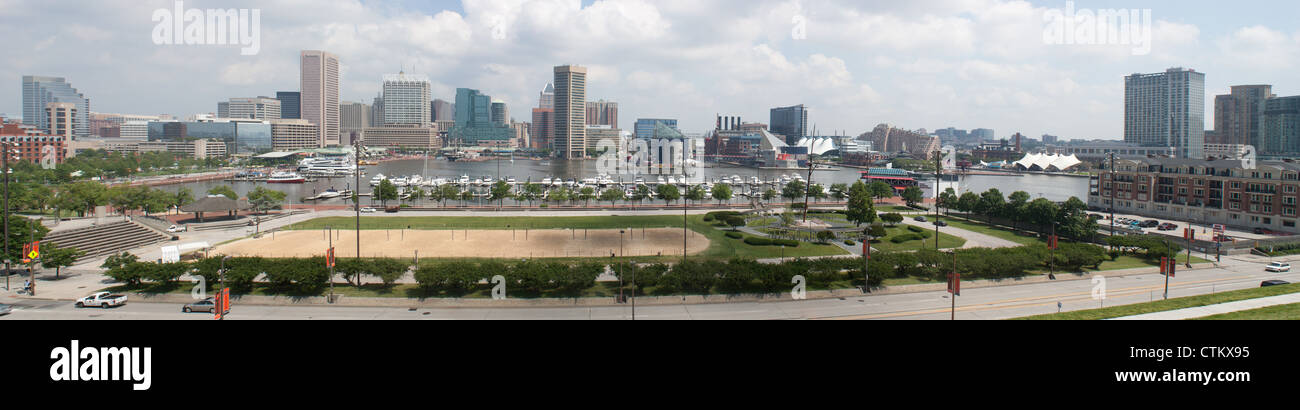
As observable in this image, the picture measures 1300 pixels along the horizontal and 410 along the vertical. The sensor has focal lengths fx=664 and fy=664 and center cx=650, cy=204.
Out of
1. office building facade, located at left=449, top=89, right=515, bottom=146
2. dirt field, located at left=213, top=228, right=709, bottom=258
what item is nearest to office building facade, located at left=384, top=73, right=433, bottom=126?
office building facade, located at left=449, top=89, right=515, bottom=146

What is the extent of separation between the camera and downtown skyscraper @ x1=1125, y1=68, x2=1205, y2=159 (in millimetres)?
77500

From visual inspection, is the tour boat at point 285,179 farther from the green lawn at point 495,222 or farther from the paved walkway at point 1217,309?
the paved walkway at point 1217,309

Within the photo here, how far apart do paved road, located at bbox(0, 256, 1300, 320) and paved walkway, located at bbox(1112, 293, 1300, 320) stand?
538cm

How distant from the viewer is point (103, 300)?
1312 centimetres

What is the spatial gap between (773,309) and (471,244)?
11.1 meters

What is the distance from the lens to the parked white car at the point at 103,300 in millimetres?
13062

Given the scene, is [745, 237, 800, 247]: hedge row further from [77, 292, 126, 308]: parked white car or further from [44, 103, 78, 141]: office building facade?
[44, 103, 78, 141]: office building facade

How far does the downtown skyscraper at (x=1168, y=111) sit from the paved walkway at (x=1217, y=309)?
85949 mm

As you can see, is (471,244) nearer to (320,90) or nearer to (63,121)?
(63,121)

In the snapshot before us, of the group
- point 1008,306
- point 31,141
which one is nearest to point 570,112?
A: point 31,141

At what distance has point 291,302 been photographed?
13609 mm

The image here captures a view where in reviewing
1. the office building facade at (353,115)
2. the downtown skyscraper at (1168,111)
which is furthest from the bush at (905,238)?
the office building facade at (353,115)
